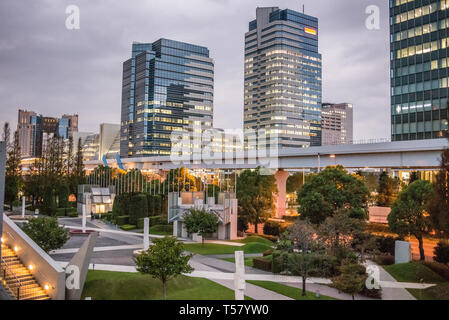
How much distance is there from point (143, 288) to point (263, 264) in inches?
408

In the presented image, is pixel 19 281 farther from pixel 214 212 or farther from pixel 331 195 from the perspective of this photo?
pixel 331 195

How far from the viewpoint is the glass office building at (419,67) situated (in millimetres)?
77375

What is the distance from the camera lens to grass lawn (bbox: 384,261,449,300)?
21.6m

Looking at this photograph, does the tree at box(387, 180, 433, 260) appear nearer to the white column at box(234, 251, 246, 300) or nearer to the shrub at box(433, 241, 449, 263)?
the shrub at box(433, 241, 449, 263)

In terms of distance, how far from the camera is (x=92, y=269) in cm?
2431

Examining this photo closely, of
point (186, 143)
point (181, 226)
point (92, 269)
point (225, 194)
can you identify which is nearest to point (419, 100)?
point (225, 194)

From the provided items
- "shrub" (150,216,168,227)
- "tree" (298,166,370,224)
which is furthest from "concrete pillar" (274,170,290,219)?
"tree" (298,166,370,224)

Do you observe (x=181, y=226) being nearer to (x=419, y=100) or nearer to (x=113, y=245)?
(x=113, y=245)

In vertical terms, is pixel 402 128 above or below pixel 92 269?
above

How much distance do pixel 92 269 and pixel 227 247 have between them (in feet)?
50.4

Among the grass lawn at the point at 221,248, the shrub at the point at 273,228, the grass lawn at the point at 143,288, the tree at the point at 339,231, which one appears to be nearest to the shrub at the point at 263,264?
the tree at the point at 339,231

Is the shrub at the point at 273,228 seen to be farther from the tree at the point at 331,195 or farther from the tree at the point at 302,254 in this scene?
the tree at the point at 302,254

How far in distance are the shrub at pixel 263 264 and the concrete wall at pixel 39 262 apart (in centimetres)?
1488

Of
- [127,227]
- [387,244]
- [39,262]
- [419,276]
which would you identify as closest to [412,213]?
[387,244]
